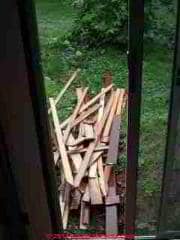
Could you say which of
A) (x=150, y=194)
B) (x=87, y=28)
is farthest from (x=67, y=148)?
(x=87, y=28)

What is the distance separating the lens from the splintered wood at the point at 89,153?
3145 millimetres

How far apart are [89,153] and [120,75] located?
5.27 ft

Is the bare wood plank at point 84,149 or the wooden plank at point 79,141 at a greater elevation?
the wooden plank at point 79,141

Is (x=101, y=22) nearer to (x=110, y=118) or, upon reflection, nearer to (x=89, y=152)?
(x=110, y=118)

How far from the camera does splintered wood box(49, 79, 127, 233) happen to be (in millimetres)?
3145

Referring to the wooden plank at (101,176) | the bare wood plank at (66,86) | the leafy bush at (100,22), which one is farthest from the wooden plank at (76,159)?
the leafy bush at (100,22)

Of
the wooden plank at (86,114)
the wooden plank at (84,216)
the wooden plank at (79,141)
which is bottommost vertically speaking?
the wooden plank at (84,216)

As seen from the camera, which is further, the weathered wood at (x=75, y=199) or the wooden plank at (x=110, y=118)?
the wooden plank at (x=110, y=118)

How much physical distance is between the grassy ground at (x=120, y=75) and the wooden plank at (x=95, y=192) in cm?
62

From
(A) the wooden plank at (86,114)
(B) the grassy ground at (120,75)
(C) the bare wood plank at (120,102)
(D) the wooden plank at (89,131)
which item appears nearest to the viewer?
(B) the grassy ground at (120,75)

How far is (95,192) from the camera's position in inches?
126

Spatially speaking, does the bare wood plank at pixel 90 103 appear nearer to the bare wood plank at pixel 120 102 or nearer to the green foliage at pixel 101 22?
the bare wood plank at pixel 120 102

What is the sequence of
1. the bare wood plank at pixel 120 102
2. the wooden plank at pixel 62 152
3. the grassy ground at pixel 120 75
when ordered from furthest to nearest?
1. the bare wood plank at pixel 120 102
2. the wooden plank at pixel 62 152
3. the grassy ground at pixel 120 75

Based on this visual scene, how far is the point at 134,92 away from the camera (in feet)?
6.42
